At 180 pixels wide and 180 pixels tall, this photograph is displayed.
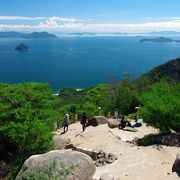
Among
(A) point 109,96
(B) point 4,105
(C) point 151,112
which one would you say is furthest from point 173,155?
(A) point 109,96

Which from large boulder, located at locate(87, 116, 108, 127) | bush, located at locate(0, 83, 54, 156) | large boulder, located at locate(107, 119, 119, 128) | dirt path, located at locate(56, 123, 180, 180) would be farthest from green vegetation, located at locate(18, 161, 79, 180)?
large boulder, located at locate(107, 119, 119, 128)

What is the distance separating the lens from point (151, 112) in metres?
23.0

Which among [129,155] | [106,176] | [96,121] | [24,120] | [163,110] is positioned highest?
[163,110]

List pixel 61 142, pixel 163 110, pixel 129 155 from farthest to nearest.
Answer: pixel 61 142, pixel 163 110, pixel 129 155

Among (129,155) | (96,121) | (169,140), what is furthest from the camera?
(96,121)

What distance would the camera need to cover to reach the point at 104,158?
19219 millimetres

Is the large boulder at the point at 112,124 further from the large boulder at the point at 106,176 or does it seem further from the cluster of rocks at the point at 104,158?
the large boulder at the point at 106,176

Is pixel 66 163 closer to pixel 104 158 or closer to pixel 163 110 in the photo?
pixel 104 158

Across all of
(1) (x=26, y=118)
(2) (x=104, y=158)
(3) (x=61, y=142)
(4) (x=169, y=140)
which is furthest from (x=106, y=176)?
(1) (x=26, y=118)

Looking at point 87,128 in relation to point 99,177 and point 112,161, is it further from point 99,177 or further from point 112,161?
point 99,177

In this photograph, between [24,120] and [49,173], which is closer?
[49,173]

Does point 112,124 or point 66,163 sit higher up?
point 66,163

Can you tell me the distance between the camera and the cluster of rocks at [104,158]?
18.7 meters

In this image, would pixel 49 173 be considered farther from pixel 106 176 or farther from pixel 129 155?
pixel 129 155
